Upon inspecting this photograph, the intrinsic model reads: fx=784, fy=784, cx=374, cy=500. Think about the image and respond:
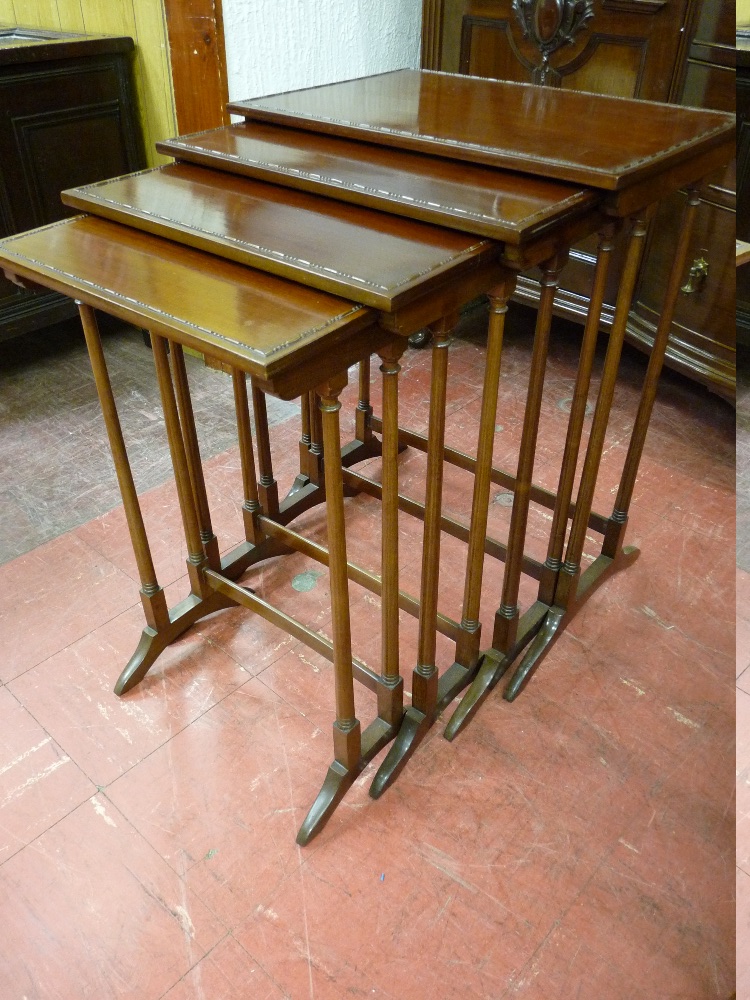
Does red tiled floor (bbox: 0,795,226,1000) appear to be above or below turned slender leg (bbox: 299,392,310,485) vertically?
below

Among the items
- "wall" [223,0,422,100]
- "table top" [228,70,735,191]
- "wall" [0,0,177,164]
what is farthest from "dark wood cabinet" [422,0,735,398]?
"wall" [0,0,177,164]

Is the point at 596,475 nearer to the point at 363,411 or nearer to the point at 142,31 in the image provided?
the point at 363,411

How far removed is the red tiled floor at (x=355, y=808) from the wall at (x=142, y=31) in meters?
1.69

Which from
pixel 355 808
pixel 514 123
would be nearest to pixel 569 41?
pixel 514 123

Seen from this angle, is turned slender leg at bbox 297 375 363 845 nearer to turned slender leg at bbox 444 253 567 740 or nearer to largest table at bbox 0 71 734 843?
largest table at bbox 0 71 734 843

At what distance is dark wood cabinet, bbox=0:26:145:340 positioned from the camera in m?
2.67

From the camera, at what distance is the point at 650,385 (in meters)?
1.83

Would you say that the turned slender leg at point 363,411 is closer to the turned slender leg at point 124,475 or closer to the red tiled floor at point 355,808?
the red tiled floor at point 355,808

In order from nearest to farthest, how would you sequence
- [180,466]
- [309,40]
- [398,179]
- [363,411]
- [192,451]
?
[398,179] → [180,466] → [192,451] → [363,411] → [309,40]

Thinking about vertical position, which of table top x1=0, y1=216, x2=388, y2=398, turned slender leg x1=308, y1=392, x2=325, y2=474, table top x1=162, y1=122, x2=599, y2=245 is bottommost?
turned slender leg x1=308, y1=392, x2=325, y2=474

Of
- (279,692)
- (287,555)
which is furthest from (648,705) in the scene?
(287,555)

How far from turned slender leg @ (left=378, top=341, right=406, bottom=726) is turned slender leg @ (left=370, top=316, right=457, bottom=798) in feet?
0.14

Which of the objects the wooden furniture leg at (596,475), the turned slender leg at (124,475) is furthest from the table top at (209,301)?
the wooden furniture leg at (596,475)

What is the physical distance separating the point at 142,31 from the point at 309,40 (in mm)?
625
